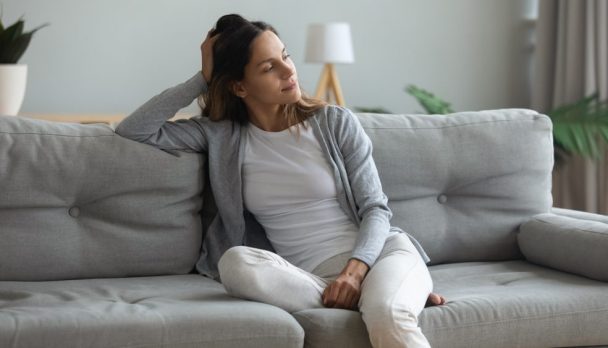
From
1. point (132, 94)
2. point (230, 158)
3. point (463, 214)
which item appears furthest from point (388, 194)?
point (132, 94)

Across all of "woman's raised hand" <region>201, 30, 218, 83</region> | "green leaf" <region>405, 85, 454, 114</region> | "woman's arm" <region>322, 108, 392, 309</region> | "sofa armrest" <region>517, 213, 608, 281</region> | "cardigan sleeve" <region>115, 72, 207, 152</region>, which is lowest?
"green leaf" <region>405, 85, 454, 114</region>

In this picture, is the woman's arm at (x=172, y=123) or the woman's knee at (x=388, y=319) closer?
the woman's knee at (x=388, y=319)

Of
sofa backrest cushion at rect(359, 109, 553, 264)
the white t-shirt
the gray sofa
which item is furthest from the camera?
sofa backrest cushion at rect(359, 109, 553, 264)

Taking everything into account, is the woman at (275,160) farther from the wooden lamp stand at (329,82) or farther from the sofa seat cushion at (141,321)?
the wooden lamp stand at (329,82)

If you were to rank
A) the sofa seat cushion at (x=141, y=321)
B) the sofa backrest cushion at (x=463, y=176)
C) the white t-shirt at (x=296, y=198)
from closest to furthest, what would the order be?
the sofa seat cushion at (x=141, y=321)
the white t-shirt at (x=296, y=198)
the sofa backrest cushion at (x=463, y=176)

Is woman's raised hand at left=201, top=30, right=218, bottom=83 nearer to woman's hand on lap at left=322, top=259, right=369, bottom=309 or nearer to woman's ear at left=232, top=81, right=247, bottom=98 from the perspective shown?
woman's ear at left=232, top=81, right=247, bottom=98

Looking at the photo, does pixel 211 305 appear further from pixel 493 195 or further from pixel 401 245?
pixel 493 195

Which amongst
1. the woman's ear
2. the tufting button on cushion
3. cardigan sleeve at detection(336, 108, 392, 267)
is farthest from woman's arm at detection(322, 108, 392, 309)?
the tufting button on cushion

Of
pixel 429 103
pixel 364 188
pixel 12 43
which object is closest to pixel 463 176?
pixel 364 188

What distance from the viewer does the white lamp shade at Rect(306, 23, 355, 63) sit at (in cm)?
470

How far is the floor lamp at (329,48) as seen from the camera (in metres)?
4.70

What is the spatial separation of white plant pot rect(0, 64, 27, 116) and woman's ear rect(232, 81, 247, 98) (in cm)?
137

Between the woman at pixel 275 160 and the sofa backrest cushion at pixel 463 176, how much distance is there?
0.21m

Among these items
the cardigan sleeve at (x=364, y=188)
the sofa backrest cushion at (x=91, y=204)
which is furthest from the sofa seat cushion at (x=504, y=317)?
the sofa backrest cushion at (x=91, y=204)
